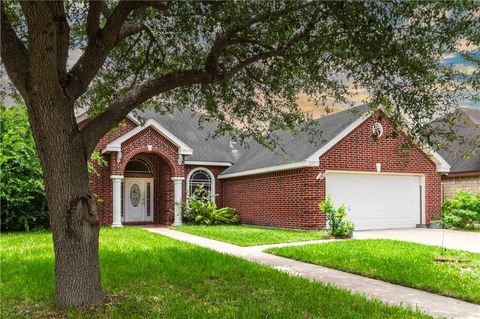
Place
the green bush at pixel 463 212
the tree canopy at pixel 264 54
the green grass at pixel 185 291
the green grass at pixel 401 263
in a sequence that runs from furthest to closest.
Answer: the green bush at pixel 463 212
the green grass at pixel 401 263
the tree canopy at pixel 264 54
the green grass at pixel 185 291

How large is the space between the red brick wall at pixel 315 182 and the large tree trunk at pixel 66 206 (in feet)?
38.4

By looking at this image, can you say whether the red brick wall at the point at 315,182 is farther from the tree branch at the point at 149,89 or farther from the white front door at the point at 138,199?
the tree branch at the point at 149,89

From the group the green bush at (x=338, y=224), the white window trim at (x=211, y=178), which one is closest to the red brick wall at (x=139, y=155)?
the white window trim at (x=211, y=178)

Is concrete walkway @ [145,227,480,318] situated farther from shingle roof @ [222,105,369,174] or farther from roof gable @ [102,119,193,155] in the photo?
roof gable @ [102,119,193,155]

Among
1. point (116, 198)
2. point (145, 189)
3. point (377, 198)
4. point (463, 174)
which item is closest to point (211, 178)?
point (145, 189)

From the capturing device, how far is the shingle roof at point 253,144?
A: 59.5ft

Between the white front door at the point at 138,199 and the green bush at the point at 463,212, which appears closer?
the green bush at the point at 463,212

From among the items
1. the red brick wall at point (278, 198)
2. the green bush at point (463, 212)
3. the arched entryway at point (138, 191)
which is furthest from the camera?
the arched entryway at point (138, 191)

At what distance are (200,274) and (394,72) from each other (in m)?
4.42

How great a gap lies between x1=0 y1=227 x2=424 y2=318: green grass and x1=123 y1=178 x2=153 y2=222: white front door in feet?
41.1

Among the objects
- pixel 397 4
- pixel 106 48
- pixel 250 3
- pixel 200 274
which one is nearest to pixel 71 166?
pixel 106 48

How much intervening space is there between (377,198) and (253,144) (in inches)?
319

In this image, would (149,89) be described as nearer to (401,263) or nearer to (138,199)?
(401,263)

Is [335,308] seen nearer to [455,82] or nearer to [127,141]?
[455,82]
